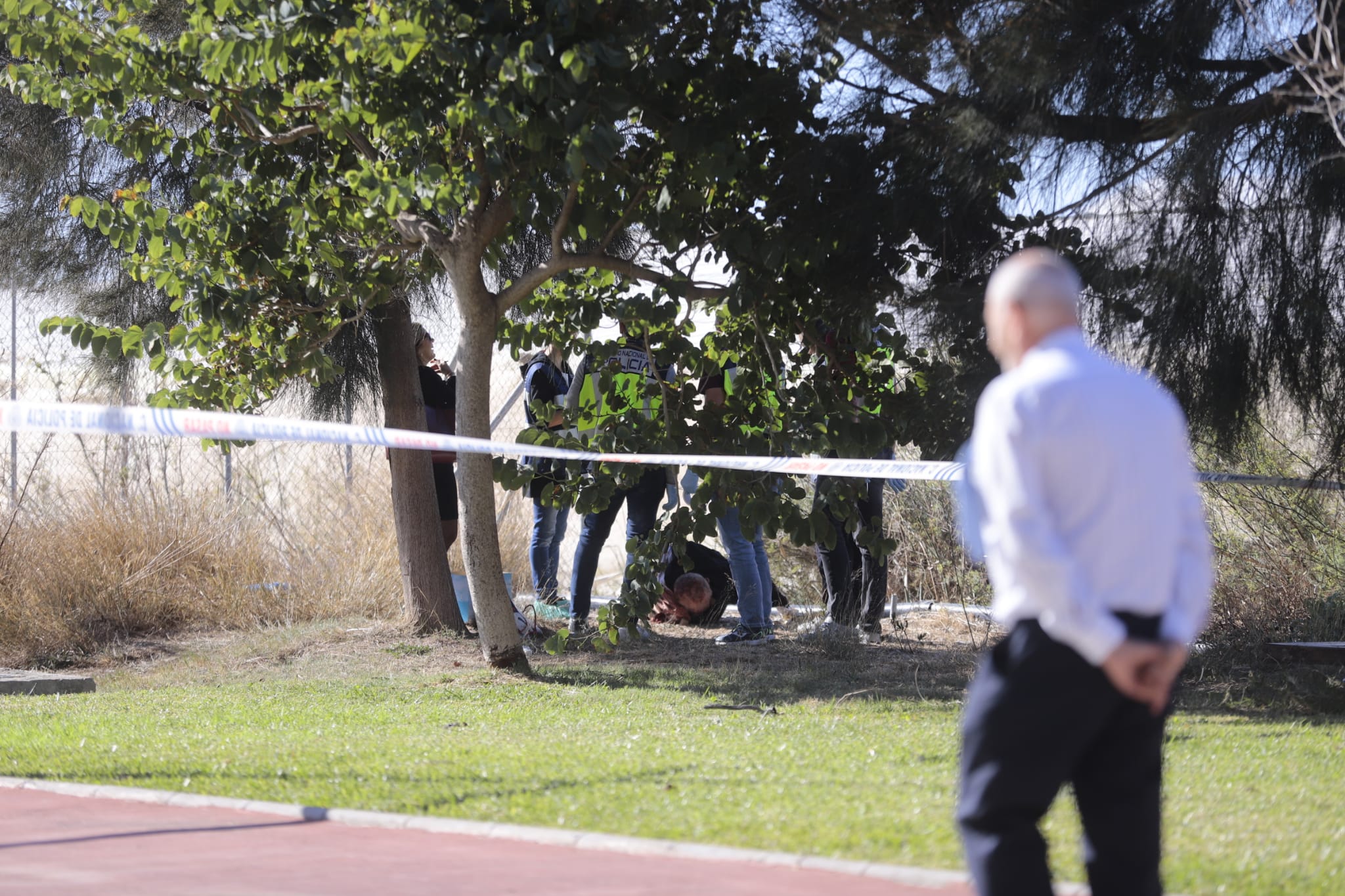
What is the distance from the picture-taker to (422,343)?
1012cm

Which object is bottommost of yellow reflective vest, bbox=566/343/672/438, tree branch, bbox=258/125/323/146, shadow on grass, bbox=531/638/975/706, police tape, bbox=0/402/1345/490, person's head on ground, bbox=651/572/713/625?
shadow on grass, bbox=531/638/975/706

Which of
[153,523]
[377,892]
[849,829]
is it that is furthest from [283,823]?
[153,523]

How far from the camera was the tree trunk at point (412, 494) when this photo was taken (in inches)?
390

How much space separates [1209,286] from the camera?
20.4 ft

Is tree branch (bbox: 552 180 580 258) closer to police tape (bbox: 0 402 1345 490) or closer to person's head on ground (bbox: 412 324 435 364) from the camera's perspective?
police tape (bbox: 0 402 1345 490)

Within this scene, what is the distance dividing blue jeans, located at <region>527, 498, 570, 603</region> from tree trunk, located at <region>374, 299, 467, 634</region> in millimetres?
698

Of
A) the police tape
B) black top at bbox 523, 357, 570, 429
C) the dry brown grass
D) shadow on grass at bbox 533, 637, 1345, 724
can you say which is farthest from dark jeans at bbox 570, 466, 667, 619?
the dry brown grass

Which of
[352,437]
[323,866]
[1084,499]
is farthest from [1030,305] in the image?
[352,437]

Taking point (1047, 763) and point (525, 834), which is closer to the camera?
point (1047, 763)

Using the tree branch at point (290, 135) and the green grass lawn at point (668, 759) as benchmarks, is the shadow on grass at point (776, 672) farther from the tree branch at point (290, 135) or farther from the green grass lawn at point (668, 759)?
the tree branch at point (290, 135)

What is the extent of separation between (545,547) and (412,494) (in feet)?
3.65

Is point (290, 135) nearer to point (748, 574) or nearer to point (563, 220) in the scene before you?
point (563, 220)

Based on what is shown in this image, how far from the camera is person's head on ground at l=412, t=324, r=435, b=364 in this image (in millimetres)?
10109

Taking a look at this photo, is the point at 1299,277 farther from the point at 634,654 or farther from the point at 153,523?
the point at 153,523
